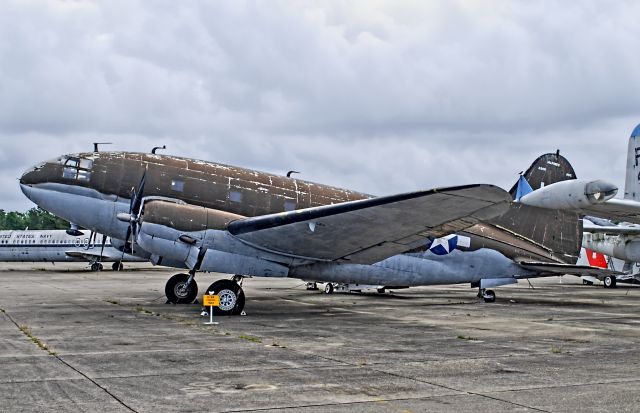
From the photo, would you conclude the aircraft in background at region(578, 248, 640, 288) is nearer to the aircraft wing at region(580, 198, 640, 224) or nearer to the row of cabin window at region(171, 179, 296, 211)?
the aircraft wing at region(580, 198, 640, 224)

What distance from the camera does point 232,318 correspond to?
1852 cm

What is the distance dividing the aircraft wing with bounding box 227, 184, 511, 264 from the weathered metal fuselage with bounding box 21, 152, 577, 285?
654 mm

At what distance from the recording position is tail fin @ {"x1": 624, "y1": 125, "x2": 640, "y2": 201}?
22812 mm

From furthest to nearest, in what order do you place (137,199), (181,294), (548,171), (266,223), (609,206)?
(548,171), (181,294), (137,199), (266,223), (609,206)

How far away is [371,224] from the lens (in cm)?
1797

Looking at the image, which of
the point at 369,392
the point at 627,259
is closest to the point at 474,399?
the point at 369,392

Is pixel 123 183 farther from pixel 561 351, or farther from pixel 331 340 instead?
pixel 561 351

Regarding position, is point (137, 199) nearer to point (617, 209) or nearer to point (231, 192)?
point (231, 192)

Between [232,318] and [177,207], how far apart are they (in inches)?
143

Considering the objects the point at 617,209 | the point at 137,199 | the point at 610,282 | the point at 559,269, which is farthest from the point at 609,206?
the point at 610,282

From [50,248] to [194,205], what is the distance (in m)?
52.9

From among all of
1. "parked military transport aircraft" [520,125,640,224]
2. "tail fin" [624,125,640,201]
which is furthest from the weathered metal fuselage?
"parked military transport aircraft" [520,125,640,224]

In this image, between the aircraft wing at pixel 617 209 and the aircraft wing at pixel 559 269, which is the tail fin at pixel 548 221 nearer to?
the aircraft wing at pixel 559 269

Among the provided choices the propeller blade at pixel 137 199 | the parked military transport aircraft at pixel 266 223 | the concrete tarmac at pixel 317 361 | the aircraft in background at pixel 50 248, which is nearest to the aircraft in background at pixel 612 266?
the parked military transport aircraft at pixel 266 223
